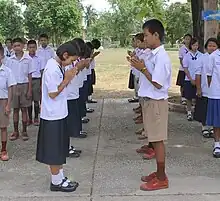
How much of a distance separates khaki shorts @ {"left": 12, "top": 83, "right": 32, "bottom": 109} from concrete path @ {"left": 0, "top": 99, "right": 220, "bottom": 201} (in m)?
0.54

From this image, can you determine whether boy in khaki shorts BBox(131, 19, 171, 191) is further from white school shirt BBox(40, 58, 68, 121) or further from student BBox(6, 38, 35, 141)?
student BBox(6, 38, 35, 141)

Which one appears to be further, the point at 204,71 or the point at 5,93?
the point at 204,71

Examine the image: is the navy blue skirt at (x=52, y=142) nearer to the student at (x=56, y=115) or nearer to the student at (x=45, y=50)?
the student at (x=56, y=115)

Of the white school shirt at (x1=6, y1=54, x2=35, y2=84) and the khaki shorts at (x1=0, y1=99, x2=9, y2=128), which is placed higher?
the white school shirt at (x1=6, y1=54, x2=35, y2=84)

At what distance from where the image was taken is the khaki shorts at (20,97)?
6.96 meters

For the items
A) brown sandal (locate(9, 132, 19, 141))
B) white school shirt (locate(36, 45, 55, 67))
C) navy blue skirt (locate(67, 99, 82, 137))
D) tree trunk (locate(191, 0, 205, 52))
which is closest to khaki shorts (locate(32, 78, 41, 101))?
white school shirt (locate(36, 45, 55, 67))

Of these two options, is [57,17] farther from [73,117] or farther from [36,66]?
[73,117]

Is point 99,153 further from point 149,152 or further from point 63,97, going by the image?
point 63,97

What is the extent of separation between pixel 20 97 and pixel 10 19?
1533 inches

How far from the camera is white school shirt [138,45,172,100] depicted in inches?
176

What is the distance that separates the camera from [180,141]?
6.79 metres

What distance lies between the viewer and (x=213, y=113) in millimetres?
5980

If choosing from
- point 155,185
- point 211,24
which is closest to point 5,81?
point 155,185

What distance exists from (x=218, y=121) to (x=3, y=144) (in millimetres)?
2781
